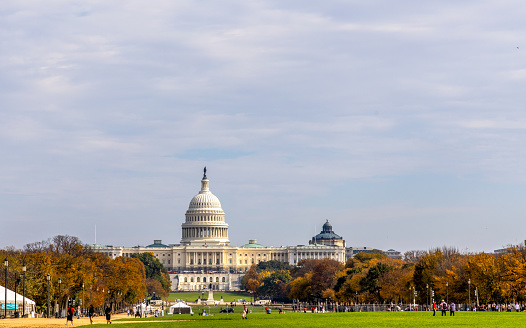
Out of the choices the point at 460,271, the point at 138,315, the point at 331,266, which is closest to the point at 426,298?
the point at 460,271

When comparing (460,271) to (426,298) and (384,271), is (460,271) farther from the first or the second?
(384,271)

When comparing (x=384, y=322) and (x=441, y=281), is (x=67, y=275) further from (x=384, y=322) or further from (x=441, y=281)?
(x=384, y=322)

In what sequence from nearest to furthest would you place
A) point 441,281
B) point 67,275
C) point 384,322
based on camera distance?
1. point 384,322
2. point 67,275
3. point 441,281

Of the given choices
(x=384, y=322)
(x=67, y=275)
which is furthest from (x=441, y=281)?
(x=384, y=322)

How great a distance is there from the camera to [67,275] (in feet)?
313

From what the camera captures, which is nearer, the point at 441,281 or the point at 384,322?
the point at 384,322

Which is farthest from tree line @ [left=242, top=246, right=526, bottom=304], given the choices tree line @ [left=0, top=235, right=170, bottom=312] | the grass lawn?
tree line @ [left=0, top=235, right=170, bottom=312]

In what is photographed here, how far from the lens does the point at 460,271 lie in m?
103

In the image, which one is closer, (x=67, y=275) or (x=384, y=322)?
(x=384, y=322)

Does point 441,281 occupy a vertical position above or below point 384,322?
above

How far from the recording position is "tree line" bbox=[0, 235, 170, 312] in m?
88.8

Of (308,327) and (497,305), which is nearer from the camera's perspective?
(308,327)

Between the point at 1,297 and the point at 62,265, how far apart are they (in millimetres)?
23438

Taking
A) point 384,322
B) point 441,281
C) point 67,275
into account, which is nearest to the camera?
point 384,322
